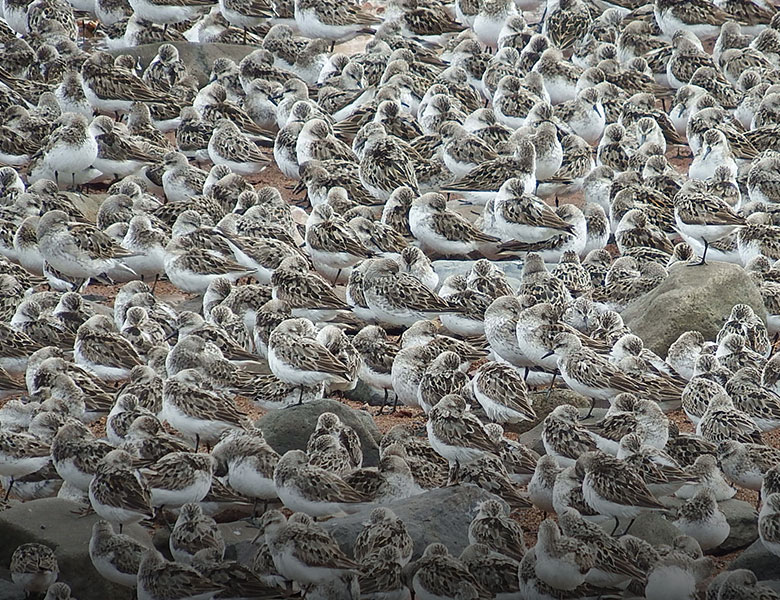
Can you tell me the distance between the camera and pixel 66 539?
37.7ft

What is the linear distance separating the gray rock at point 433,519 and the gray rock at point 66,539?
1.69 meters

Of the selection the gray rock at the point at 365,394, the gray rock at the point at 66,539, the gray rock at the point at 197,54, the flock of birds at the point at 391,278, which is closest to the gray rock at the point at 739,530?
the flock of birds at the point at 391,278

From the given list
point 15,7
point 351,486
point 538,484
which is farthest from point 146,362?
point 15,7

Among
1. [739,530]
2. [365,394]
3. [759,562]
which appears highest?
[759,562]

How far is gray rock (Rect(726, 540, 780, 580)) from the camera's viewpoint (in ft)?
35.8

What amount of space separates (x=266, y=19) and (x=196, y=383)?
41.4 ft

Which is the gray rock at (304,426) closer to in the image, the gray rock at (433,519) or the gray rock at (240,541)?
the gray rock at (240,541)

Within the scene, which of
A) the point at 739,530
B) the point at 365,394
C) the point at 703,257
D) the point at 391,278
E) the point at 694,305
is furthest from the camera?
the point at 703,257

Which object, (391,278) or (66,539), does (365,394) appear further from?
(66,539)

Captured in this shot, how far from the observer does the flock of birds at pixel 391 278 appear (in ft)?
36.4

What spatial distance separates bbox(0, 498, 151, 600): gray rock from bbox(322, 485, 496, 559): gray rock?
169 centimetres

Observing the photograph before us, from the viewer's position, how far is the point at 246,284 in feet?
55.9

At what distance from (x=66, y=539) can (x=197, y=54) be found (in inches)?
549

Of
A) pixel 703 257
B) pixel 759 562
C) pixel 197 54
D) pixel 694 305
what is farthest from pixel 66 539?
pixel 197 54
